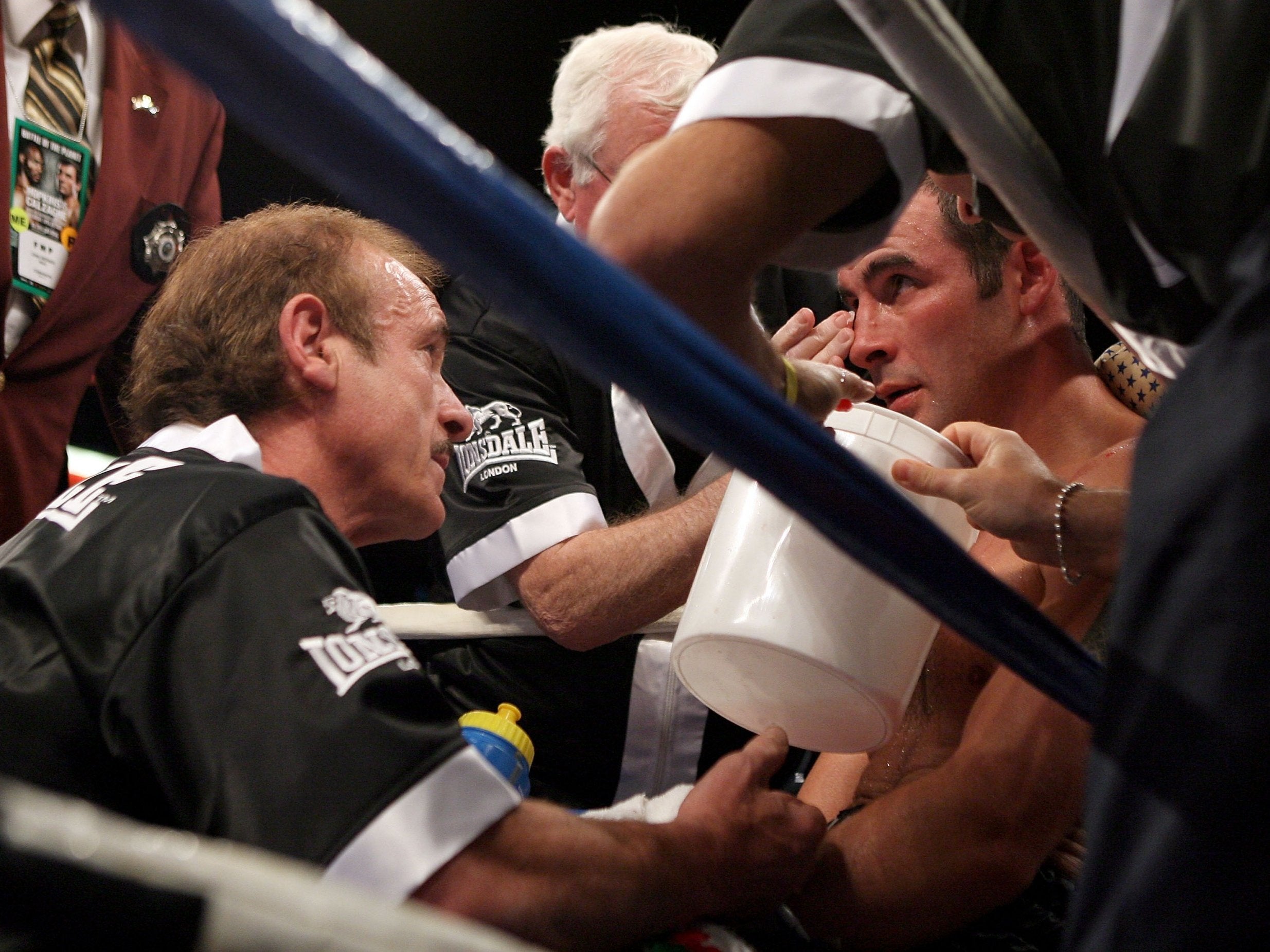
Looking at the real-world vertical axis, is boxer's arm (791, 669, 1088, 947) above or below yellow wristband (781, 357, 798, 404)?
below

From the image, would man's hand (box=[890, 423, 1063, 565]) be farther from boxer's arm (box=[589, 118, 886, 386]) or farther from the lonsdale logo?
the lonsdale logo

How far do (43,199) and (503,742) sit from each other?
1.20m

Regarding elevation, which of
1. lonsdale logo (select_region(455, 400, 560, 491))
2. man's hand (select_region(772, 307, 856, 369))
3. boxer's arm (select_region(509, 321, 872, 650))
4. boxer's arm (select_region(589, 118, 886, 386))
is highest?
boxer's arm (select_region(589, 118, 886, 386))

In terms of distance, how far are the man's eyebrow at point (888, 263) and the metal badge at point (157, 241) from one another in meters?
1.14

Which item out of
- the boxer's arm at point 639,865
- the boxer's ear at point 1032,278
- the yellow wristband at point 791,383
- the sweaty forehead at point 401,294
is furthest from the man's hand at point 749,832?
the boxer's ear at point 1032,278

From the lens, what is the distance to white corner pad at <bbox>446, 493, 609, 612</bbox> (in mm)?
1707

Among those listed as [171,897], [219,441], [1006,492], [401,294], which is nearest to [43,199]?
[401,294]

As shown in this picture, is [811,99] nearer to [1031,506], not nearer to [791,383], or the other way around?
[791,383]

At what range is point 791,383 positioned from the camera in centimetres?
93

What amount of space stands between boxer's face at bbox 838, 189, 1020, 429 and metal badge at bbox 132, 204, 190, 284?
116 centimetres

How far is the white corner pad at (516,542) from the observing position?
1707 millimetres

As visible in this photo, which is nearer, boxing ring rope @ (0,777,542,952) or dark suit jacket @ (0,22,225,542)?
boxing ring rope @ (0,777,542,952)

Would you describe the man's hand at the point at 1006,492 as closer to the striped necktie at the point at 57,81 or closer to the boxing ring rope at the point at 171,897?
the boxing ring rope at the point at 171,897

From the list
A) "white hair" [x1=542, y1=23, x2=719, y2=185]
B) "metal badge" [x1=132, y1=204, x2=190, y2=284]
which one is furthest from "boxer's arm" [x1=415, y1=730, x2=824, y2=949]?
"metal badge" [x1=132, y1=204, x2=190, y2=284]
